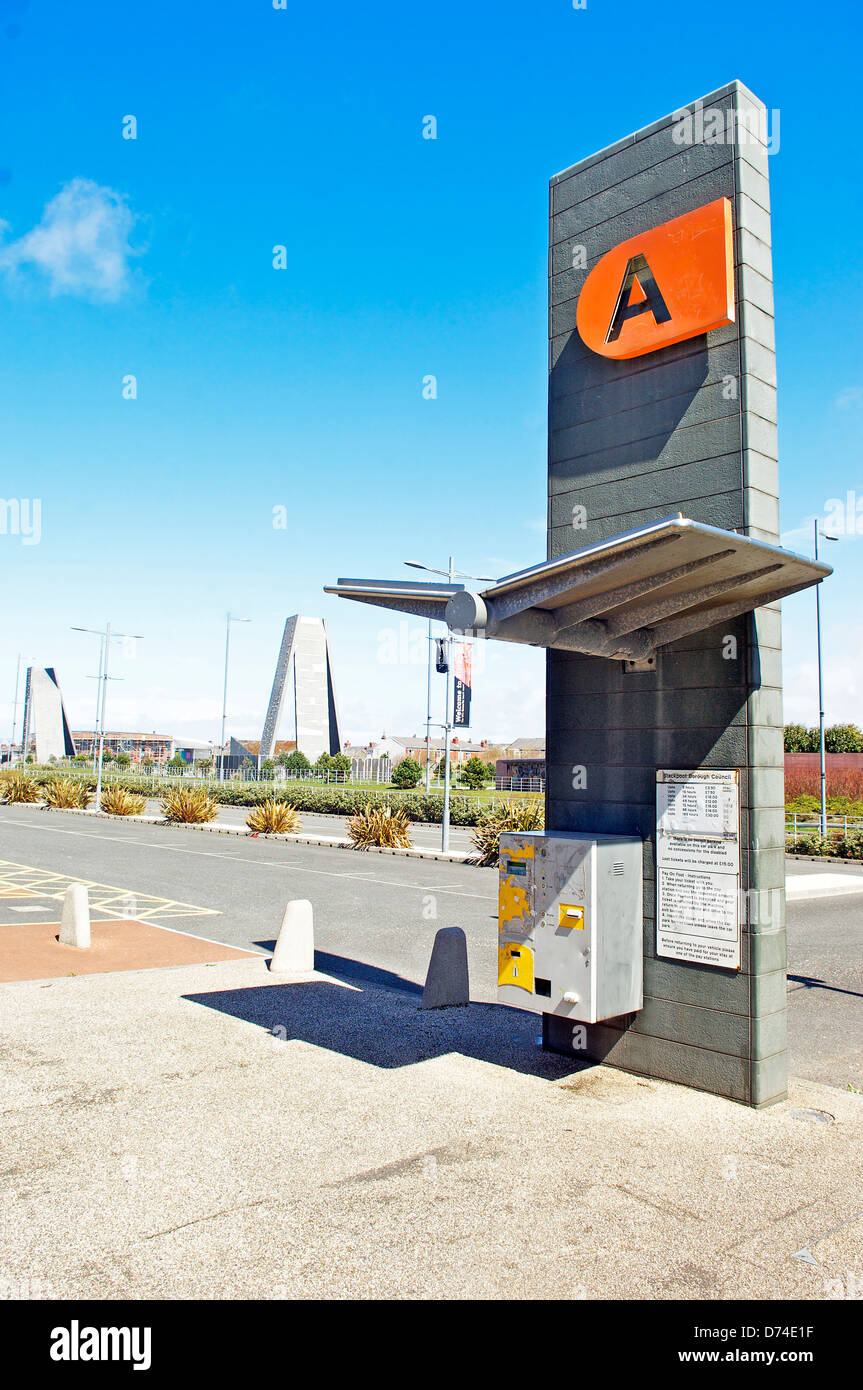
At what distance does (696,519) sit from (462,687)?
18398 millimetres

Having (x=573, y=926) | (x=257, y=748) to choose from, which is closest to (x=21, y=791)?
(x=573, y=926)

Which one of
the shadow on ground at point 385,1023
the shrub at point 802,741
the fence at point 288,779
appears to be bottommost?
the shadow on ground at point 385,1023


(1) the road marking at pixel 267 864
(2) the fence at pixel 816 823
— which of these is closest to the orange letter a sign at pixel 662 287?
(1) the road marking at pixel 267 864

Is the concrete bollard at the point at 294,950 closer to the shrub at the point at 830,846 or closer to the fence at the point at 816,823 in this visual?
the shrub at the point at 830,846

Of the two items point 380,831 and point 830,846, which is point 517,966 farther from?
point 830,846

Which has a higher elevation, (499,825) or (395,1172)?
(499,825)

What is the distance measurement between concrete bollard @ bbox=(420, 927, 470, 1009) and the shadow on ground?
0.09 m

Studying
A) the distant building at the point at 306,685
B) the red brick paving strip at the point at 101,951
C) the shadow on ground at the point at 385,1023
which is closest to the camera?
the shadow on ground at the point at 385,1023

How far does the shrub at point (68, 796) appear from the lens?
42.8m

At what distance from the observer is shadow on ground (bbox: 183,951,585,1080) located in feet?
22.8

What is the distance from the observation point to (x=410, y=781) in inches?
2436

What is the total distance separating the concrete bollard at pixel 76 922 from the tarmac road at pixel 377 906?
5.81ft

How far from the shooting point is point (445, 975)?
27.9ft
